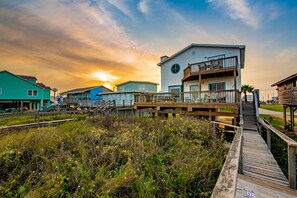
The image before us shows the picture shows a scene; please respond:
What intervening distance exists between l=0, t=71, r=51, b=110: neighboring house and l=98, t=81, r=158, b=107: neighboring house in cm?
1187

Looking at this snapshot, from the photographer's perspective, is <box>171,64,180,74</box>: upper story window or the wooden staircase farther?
<box>171,64,180,74</box>: upper story window

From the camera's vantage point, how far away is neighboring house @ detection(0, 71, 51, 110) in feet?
70.8

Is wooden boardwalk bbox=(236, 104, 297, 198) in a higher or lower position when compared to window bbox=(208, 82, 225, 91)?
lower

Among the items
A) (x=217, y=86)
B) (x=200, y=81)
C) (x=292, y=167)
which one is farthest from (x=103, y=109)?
(x=292, y=167)

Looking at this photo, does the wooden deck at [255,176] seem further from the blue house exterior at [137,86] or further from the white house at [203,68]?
the blue house exterior at [137,86]

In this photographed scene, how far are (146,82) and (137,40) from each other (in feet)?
57.9

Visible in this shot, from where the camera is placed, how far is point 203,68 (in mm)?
12414

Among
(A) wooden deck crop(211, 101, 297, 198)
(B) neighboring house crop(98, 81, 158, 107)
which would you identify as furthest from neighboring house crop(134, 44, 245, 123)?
(B) neighboring house crop(98, 81, 158, 107)

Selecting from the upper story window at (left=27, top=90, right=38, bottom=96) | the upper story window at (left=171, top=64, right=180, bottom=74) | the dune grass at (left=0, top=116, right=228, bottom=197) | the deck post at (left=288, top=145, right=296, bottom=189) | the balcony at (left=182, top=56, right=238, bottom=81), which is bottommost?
the dune grass at (left=0, top=116, right=228, bottom=197)

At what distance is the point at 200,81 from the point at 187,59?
476 centimetres

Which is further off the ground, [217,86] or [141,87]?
[141,87]

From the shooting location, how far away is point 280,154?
255 inches

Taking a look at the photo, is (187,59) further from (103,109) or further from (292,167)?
(292,167)

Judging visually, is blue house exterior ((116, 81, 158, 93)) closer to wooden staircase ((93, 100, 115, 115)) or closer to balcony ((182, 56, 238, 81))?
wooden staircase ((93, 100, 115, 115))
